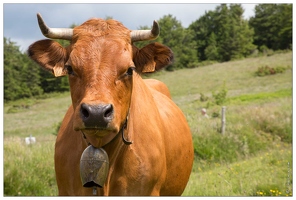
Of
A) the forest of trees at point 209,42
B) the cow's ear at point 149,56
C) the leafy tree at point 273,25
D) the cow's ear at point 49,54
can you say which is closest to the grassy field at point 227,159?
the cow's ear at point 149,56

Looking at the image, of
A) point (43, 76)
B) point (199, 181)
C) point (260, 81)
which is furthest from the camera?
point (43, 76)

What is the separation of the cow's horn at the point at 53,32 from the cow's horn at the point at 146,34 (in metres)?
0.60

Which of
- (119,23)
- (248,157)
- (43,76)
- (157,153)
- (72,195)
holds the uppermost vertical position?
(119,23)

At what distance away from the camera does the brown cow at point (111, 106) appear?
3271 mm

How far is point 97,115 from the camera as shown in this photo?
3051 mm

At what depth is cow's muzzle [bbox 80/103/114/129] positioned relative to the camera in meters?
3.04

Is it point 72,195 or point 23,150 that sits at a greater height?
point 72,195

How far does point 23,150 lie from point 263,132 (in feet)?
30.9

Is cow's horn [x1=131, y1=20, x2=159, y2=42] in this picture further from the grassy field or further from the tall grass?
the tall grass

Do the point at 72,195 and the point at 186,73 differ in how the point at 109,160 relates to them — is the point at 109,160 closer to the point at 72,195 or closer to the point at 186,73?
the point at 72,195

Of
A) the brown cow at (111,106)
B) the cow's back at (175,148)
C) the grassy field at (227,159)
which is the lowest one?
the grassy field at (227,159)

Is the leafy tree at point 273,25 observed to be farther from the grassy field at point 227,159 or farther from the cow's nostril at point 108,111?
the cow's nostril at point 108,111

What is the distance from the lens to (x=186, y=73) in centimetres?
5606

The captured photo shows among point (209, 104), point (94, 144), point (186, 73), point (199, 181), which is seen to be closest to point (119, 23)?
point (94, 144)
